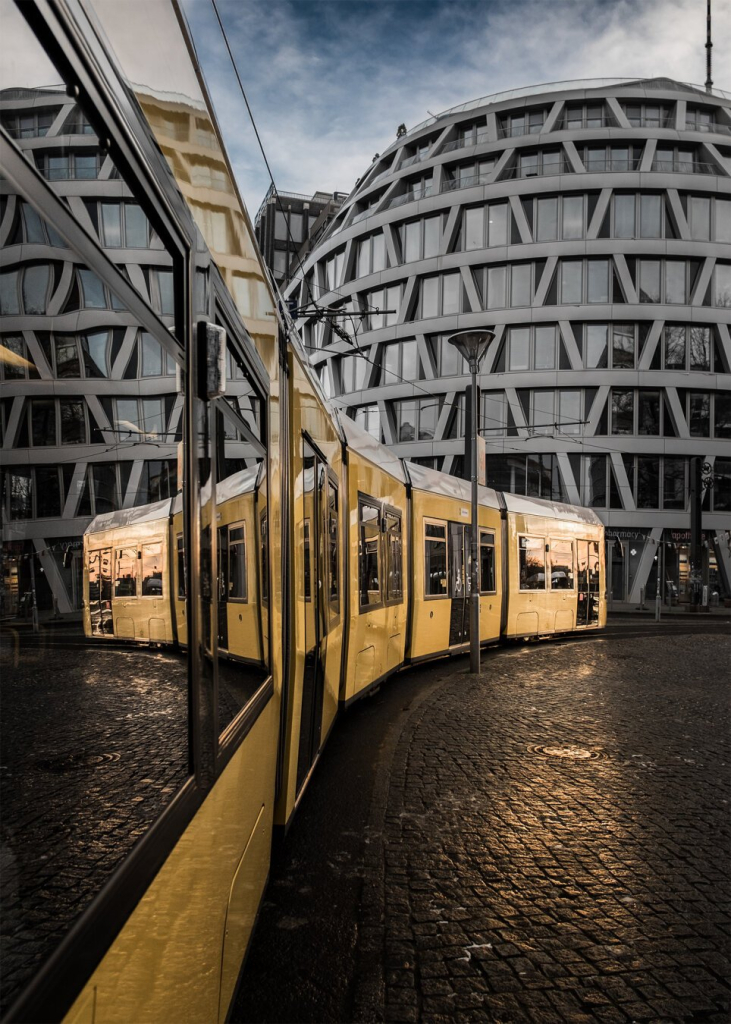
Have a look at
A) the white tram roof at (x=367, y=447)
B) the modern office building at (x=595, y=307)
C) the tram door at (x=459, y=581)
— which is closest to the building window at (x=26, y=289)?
the white tram roof at (x=367, y=447)

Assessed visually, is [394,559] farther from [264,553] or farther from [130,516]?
[130,516]

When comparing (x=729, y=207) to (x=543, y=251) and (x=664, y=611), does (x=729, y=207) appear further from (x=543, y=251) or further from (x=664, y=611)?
(x=664, y=611)

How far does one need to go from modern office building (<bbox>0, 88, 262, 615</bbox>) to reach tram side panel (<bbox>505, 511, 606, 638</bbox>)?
43.3 ft

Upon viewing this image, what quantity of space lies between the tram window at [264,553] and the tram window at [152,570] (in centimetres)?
125

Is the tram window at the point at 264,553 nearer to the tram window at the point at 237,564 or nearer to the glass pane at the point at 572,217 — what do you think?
the tram window at the point at 237,564

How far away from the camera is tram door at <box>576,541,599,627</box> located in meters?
17.4

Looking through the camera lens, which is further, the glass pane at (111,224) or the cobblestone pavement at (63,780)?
the glass pane at (111,224)

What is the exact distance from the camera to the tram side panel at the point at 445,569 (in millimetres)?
11062

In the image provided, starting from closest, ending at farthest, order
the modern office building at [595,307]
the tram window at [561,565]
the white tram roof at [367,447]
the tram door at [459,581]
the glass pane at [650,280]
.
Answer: the white tram roof at [367,447]
the tram door at [459,581]
the tram window at [561,565]
the modern office building at [595,307]
the glass pane at [650,280]

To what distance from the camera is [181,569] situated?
1794 mm

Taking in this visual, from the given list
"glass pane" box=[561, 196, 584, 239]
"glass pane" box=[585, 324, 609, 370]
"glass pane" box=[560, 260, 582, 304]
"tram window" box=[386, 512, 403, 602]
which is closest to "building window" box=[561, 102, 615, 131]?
"glass pane" box=[561, 196, 584, 239]

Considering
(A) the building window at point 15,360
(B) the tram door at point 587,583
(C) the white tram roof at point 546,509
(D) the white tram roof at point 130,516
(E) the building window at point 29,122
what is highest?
(C) the white tram roof at point 546,509

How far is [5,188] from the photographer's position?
1004 mm

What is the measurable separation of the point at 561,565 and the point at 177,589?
15.2m
